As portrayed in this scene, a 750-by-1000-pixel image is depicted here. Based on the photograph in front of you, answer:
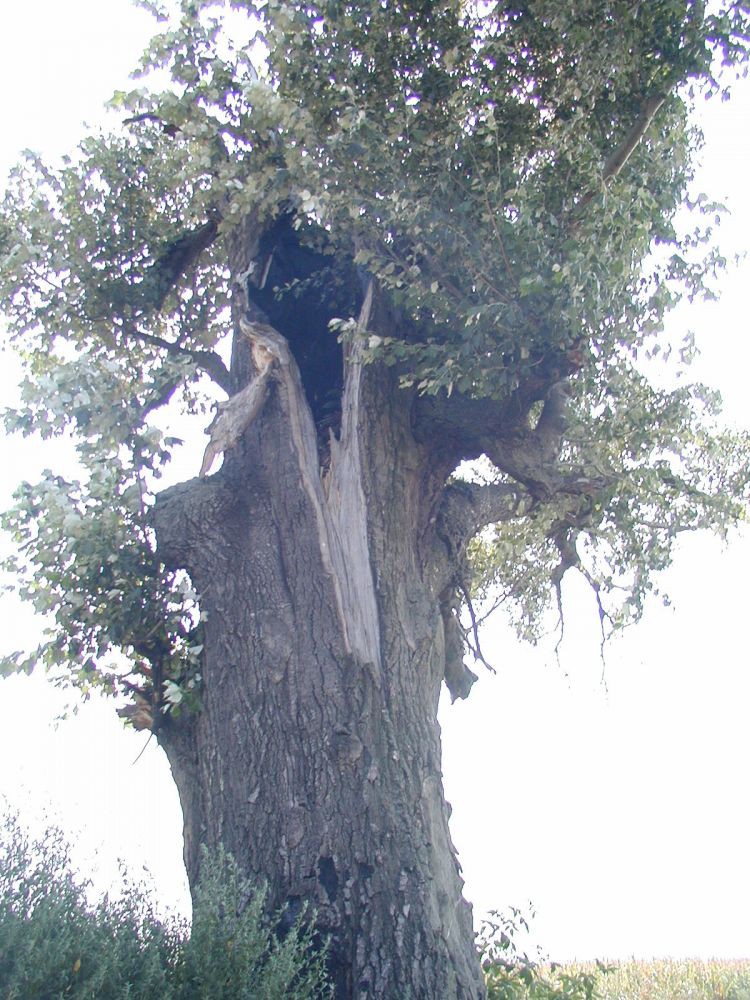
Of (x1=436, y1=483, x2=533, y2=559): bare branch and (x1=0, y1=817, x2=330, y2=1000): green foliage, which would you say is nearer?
(x1=0, y1=817, x2=330, y2=1000): green foliage

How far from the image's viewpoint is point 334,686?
20.2ft

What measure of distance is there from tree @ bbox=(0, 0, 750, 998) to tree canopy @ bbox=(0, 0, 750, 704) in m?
0.03

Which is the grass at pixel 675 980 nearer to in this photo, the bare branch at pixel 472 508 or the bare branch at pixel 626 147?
the bare branch at pixel 472 508

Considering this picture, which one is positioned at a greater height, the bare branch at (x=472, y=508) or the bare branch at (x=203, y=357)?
the bare branch at (x=203, y=357)

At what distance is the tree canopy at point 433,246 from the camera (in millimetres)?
6809

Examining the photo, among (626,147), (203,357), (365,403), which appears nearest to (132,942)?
(365,403)

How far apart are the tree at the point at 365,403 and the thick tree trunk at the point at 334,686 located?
0.07 ft

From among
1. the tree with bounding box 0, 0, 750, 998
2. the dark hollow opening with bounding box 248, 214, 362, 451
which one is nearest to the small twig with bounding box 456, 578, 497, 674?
the tree with bounding box 0, 0, 750, 998

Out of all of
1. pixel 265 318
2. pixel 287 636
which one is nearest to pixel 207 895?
pixel 287 636

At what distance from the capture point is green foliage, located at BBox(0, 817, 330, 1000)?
14.5ft

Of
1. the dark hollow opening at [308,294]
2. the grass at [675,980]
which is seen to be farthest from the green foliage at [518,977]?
the dark hollow opening at [308,294]

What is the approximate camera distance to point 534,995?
6.80 m

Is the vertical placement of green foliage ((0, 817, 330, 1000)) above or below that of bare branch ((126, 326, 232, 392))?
below

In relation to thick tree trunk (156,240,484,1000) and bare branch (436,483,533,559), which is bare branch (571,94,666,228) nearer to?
thick tree trunk (156,240,484,1000)
